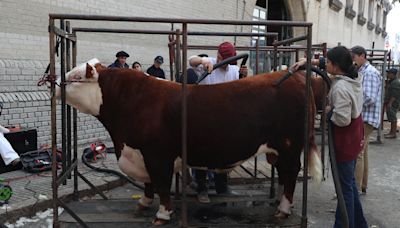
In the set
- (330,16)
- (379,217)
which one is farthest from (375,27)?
(379,217)

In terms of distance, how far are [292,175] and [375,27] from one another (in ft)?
96.7

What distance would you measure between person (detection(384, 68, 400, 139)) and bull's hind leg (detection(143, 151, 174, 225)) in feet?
29.6

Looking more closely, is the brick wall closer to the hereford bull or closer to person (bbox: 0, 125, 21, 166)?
person (bbox: 0, 125, 21, 166)

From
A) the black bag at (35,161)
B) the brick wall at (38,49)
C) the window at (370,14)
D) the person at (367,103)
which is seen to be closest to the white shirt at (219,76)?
the person at (367,103)

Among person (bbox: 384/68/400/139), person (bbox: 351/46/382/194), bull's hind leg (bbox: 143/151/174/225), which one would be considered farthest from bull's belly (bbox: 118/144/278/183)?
person (bbox: 384/68/400/139)

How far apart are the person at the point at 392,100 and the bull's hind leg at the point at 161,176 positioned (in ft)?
29.6

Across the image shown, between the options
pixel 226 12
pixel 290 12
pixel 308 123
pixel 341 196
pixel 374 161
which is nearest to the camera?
pixel 341 196

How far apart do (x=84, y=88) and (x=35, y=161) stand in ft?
7.84

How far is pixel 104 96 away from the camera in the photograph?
14.6ft

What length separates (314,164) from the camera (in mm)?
4602

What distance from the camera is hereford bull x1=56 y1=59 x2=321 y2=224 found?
14.1 feet

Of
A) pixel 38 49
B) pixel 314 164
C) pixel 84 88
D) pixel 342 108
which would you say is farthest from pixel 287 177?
→ pixel 38 49

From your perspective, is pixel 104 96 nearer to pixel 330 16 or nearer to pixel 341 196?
pixel 341 196

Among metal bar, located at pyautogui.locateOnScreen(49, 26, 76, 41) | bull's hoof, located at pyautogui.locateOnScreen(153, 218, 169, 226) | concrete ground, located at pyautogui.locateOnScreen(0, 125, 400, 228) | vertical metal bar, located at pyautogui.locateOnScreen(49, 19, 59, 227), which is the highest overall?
metal bar, located at pyautogui.locateOnScreen(49, 26, 76, 41)
